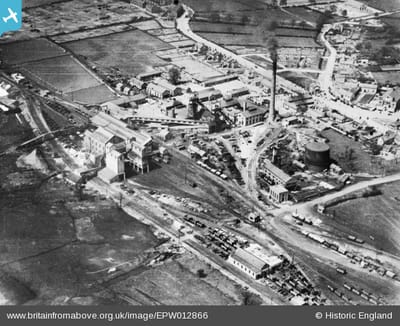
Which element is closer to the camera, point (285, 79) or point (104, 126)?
point (104, 126)

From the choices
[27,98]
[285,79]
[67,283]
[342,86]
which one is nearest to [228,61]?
[285,79]

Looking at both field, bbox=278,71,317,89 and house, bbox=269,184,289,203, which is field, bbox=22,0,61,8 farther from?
house, bbox=269,184,289,203

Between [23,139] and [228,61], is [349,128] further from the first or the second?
[23,139]

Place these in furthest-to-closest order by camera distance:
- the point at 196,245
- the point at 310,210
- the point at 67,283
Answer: the point at 310,210, the point at 196,245, the point at 67,283

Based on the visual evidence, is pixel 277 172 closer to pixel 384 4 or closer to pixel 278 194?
pixel 278 194

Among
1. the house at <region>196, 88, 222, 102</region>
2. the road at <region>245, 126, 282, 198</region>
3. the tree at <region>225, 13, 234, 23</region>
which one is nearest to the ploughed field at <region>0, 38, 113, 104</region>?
the house at <region>196, 88, 222, 102</region>

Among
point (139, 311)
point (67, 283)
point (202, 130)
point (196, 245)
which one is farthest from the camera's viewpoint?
point (202, 130)

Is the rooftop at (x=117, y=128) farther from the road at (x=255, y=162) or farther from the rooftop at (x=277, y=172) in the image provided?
the rooftop at (x=277, y=172)
